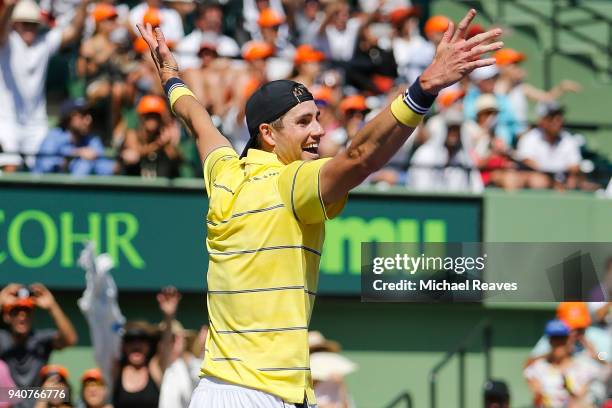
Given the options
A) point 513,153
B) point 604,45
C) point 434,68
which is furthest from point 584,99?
point 434,68

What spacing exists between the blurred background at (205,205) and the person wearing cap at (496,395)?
0.05 feet

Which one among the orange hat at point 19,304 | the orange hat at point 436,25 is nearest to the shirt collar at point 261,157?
the orange hat at point 19,304

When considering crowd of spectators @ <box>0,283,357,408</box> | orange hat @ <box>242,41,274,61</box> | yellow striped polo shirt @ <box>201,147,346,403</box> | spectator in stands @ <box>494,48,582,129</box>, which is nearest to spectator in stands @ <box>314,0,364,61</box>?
orange hat @ <box>242,41,274,61</box>

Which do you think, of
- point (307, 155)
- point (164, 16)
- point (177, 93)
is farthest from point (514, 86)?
point (307, 155)

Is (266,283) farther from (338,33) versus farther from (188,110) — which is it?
(338,33)

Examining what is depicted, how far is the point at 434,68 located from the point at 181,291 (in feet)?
22.0

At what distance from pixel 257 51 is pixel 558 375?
4021 mm

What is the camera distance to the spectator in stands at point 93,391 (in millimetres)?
9289

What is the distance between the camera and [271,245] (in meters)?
5.00

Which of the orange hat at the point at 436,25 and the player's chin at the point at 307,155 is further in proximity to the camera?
the orange hat at the point at 436,25

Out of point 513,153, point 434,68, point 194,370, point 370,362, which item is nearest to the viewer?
point 434,68

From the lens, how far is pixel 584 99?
1519 cm

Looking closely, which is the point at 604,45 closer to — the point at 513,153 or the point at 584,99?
the point at 584,99

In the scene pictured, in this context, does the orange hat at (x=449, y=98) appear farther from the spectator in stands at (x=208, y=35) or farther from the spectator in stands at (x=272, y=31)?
the spectator in stands at (x=208, y=35)
